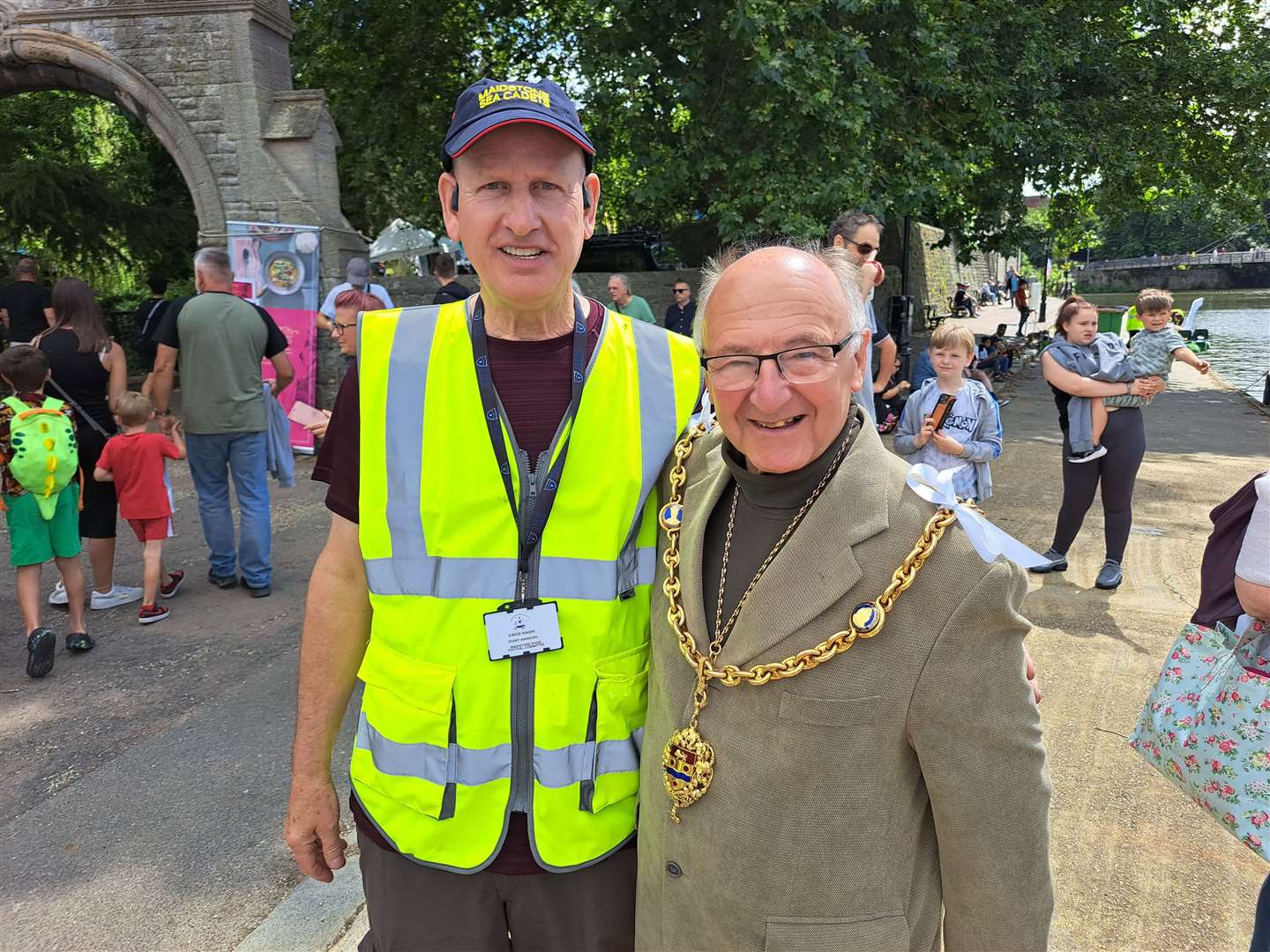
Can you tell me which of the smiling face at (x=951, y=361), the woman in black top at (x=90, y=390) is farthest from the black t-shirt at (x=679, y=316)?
the woman in black top at (x=90, y=390)

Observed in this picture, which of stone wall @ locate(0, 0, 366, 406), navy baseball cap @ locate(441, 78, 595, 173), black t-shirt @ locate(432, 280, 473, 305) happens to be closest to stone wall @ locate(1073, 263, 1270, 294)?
stone wall @ locate(0, 0, 366, 406)

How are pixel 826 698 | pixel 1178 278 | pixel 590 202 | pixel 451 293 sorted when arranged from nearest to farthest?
pixel 826 698, pixel 590 202, pixel 451 293, pixel 1178 278

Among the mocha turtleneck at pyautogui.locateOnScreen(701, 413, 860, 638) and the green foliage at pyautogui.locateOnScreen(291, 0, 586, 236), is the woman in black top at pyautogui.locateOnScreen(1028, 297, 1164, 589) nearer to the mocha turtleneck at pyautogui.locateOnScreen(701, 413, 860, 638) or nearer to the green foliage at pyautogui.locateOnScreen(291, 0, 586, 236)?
the mocha turtleneck at pyautogui.locateOnScreen(701, 413, 860, 638)

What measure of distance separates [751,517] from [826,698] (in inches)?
13.5

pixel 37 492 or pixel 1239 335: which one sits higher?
pixel 37 492

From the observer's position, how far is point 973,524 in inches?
53.7

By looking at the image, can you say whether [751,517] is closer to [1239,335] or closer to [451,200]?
[451,200]

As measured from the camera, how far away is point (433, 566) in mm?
1646

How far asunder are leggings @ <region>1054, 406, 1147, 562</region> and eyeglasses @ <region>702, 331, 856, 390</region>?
480 centimetres

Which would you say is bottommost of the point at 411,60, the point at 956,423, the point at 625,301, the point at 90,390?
the point at 956,423

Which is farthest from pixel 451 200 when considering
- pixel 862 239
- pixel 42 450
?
pixel 42 450

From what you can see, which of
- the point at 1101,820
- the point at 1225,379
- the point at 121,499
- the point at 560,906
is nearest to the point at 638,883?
the point at 560,906

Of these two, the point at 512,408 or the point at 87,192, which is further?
the point at 87,192

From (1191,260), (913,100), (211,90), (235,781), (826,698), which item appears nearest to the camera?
(826,698)
